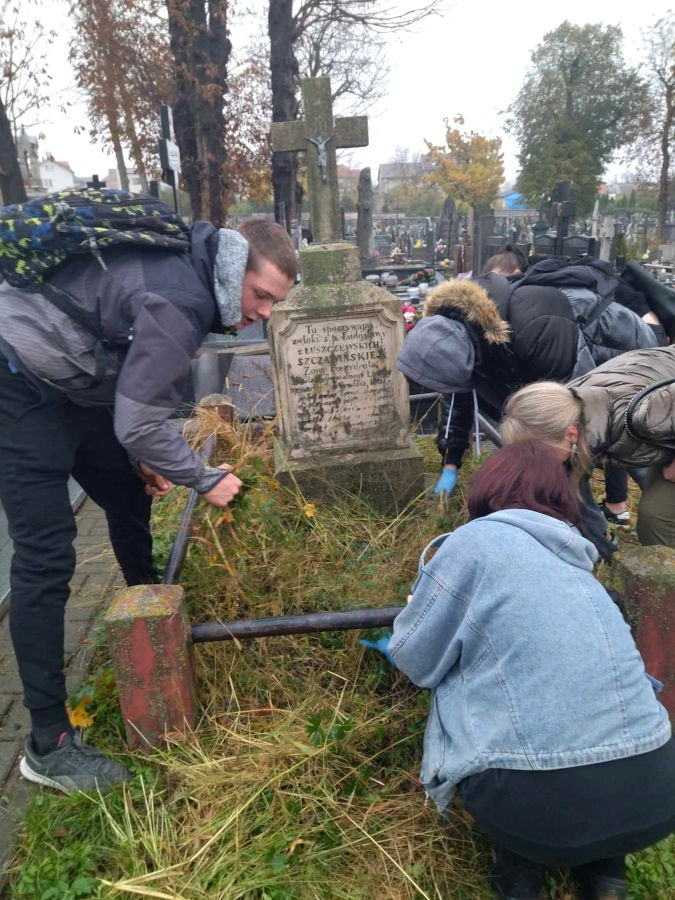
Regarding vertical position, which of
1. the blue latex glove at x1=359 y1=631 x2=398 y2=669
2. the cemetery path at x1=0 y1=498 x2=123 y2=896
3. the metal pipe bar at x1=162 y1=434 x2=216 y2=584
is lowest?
the cemetery path at x1=0 y1=498 x2=123 y2=896

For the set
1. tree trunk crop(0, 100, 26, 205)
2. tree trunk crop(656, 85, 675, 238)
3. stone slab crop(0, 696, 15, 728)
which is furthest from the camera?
tree trunk crop(656, 85, 675, 238)

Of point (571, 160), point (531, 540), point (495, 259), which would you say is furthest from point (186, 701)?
point (571, 160)

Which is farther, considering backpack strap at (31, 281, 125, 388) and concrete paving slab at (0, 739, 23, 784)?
concrete paving slab at (0, 739, 23, 784)

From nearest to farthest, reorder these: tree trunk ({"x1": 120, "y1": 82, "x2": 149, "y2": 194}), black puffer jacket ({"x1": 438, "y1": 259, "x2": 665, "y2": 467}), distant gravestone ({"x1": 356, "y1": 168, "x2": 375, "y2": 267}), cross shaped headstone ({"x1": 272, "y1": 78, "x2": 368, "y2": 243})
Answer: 1. black puffer jacket ({"x1": 438, "y1": 259, "x2": 665, "y2": 467})
2. cross shaped headstone ({"x1": 272, "y1": 78, "x2": 368, "y2": 243})
3. tree trunk ({"x1": 120, "y1": 82, "x2": 149, "y2": 194})
4. distant gravestone ({"x1": 356, "y1": 168, "x2": 375, "y2": 267})

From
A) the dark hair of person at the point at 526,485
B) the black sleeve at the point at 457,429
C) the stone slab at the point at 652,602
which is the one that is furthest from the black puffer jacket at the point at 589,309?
the dark hair of person at the point at 526,485

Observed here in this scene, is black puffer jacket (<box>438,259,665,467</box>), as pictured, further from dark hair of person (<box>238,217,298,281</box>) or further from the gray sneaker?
the gray sneaker

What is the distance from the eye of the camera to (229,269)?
1.92 metres

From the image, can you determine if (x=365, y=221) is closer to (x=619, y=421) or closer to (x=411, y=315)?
(x=411, y=315)

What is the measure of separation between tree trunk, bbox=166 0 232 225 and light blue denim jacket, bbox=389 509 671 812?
40.7ft

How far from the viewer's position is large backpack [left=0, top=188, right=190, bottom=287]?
1789mm

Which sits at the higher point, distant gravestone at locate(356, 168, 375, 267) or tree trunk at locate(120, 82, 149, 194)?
tree trunk at locate(120, 82, 149, 194)

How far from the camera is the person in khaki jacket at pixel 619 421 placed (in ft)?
7.33

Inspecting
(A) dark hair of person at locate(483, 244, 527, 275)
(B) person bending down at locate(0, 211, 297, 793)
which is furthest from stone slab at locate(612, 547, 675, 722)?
(A) dark hair of person at locate(483, 244, 527, 275)

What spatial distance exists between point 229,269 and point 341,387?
2.04 metres
